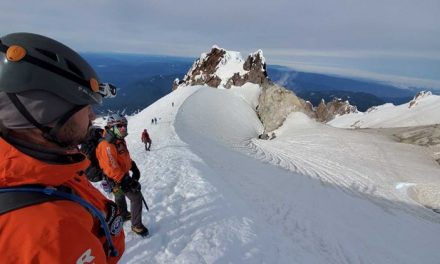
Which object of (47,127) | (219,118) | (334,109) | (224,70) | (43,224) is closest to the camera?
(43,224)

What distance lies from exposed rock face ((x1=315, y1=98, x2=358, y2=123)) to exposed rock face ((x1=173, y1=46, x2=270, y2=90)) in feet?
91.6

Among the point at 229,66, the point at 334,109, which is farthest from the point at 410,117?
the point at 229,66

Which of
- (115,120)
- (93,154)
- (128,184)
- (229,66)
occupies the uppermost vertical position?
(115,120)

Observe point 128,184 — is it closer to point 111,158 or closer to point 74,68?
point 111,158

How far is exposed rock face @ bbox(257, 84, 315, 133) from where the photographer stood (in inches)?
2456

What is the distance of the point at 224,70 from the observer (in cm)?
9838

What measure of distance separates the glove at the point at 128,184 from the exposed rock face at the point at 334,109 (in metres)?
103

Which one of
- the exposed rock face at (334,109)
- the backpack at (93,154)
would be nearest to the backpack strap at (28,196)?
the backpack at (93,154)

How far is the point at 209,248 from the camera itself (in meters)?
8.23

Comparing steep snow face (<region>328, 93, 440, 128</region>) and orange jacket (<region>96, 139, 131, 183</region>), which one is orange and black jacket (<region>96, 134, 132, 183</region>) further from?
steep snow face (<region>328, 93, 440, 128</region>)

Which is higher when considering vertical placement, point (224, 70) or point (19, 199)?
point (19, 199)

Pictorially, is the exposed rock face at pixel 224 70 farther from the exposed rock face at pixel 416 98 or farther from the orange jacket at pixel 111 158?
the orange jacket at pixel 111 158

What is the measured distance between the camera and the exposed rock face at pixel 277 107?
62.4 meters

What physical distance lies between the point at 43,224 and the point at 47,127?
2.12ft
